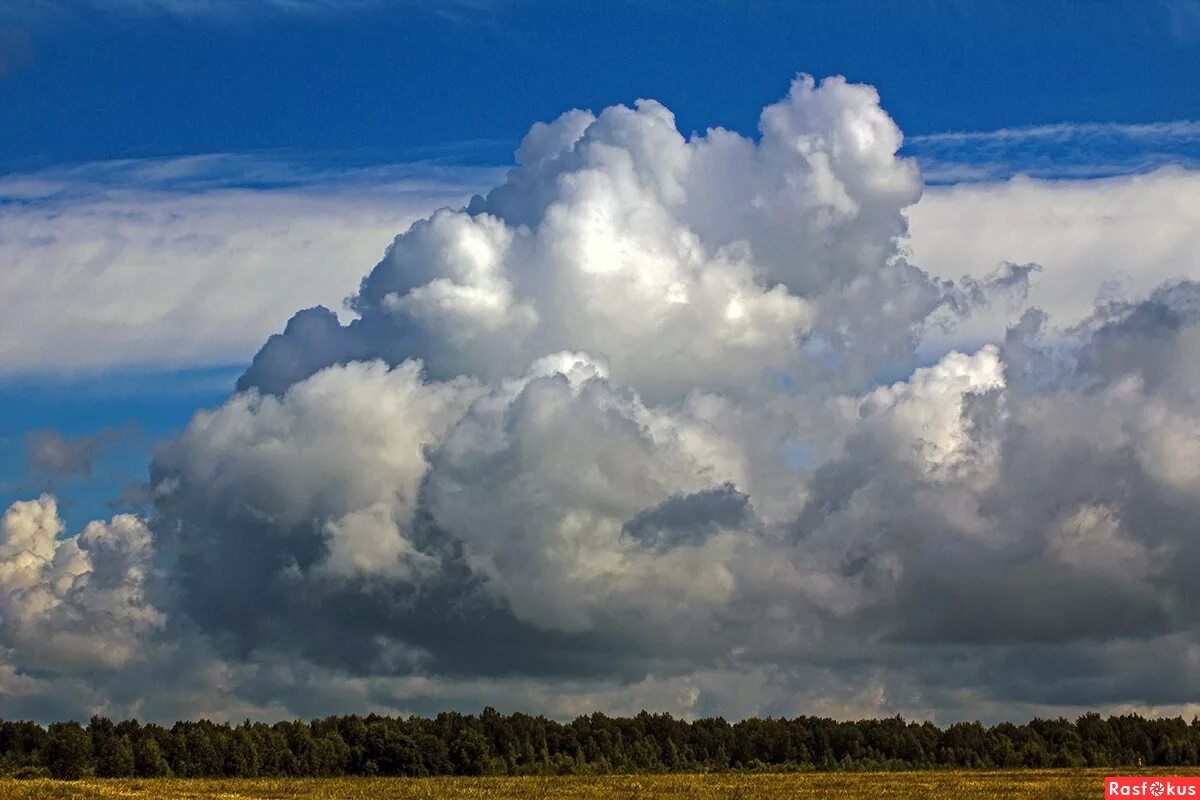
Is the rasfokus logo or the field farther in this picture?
the field

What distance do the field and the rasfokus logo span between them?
177 cm

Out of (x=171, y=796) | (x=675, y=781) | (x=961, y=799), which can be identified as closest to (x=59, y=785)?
Result: (x=171, y=796)

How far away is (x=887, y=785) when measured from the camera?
6038 inches

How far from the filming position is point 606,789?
144875mm

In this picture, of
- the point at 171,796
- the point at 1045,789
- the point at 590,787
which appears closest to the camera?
the point at 171,796

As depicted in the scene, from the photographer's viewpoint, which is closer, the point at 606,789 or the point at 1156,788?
the point at 1156,788

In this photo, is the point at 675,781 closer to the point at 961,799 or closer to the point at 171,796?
the point at 961,799

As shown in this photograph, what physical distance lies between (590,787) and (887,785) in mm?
28960

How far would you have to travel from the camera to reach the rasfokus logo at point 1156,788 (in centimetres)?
12294

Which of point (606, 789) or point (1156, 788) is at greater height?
point (606, 789)

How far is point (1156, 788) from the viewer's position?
12675 centimetres

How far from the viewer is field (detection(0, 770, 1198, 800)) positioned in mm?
128750

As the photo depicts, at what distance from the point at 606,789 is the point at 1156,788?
48.0 meters

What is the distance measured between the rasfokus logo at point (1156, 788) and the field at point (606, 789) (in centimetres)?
177
